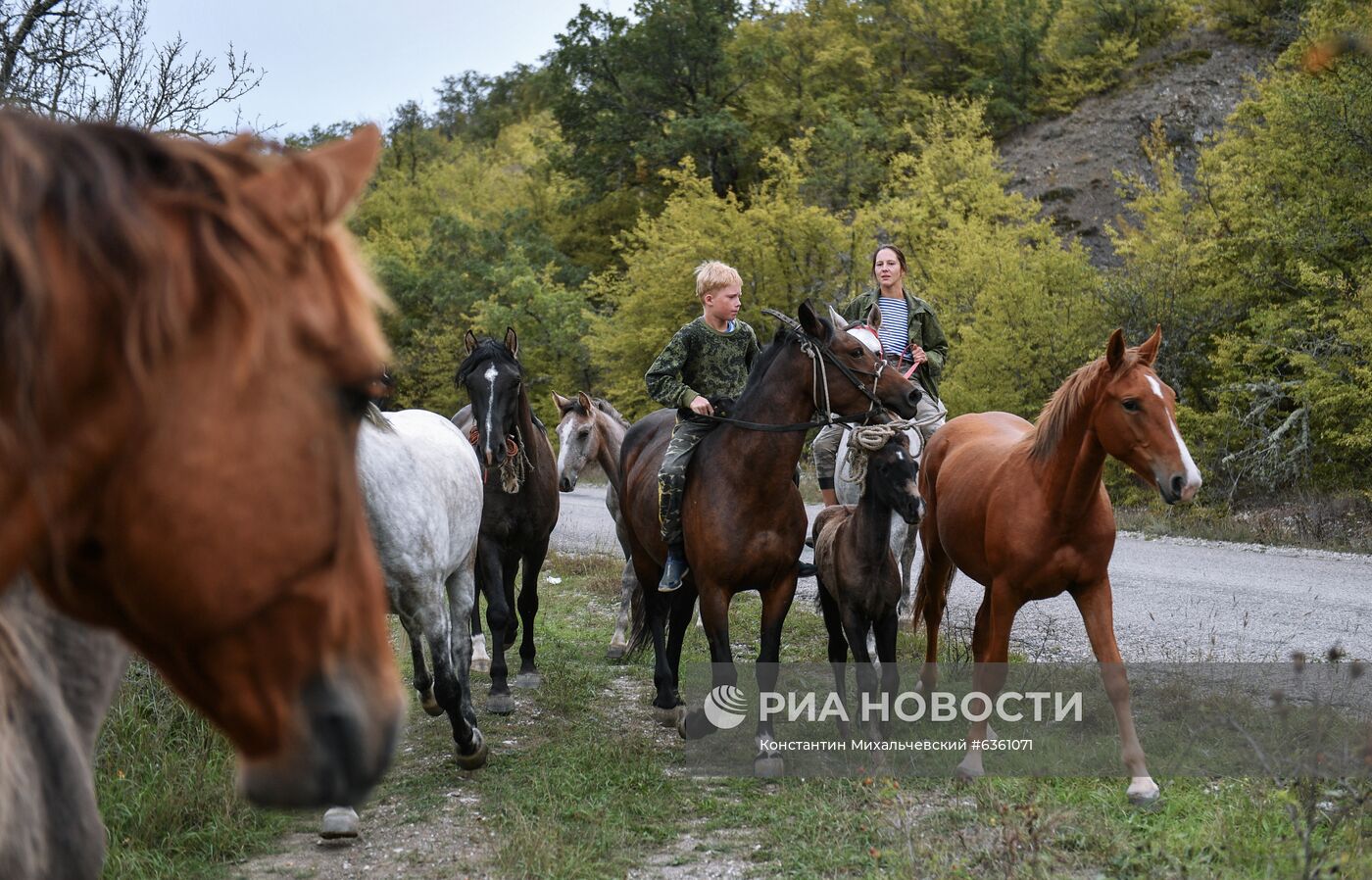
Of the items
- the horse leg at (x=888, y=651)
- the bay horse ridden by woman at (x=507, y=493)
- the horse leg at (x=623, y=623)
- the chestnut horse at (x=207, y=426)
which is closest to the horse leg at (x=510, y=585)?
the bay horse ridden by woman at (x=507, y=493)

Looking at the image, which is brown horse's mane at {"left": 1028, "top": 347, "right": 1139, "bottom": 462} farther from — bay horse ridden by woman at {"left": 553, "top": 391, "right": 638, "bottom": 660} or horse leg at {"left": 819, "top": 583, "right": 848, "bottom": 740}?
bay horse ridden by woman at {"left": 553, "top": 391, "right": 638, "bottom": 660}

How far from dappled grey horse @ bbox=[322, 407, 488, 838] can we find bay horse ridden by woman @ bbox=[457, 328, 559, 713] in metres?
0.83

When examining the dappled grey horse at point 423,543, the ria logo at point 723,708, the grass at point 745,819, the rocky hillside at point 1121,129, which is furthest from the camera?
the rocky hillside at point 1121,129

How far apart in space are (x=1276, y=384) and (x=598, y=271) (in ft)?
106

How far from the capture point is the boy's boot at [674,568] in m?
6.40

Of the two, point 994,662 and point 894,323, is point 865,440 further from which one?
point 894,323

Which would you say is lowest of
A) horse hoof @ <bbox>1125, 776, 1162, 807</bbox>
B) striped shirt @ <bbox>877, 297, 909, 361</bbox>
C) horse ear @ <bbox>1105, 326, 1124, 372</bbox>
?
horse hoof @ <bbox>1125, 776, 1162, 807</bbox>

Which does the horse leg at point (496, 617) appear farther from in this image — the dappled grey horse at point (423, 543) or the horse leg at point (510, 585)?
the dappled grey horse at point (423, 543)

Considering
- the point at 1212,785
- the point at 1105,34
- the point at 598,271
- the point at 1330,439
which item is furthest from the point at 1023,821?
the point at 1105,34

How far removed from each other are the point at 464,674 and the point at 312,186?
5.26 meters

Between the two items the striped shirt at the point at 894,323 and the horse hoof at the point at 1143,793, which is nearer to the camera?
the horse hoof at the point at 1143,793

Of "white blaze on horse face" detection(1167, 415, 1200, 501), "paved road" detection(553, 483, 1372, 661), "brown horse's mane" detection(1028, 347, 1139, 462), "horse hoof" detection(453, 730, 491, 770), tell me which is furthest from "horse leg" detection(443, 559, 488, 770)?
"paved road" detection(553, 483, 1372, 661)

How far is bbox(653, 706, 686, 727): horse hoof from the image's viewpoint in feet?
21.7

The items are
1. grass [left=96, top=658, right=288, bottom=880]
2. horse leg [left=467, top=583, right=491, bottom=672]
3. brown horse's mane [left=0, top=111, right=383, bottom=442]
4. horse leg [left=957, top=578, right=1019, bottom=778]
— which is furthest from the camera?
horse leg [left=467, top=583, right=491, bottom=672]
